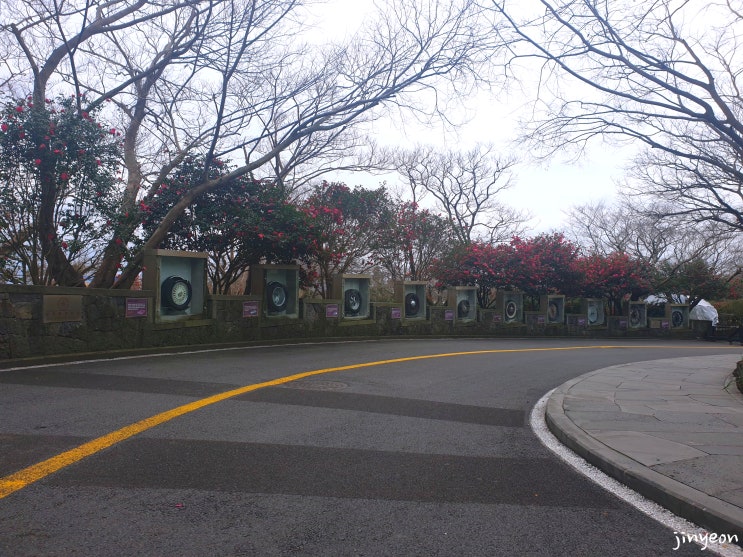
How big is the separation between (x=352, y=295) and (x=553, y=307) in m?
Answer: 15.0

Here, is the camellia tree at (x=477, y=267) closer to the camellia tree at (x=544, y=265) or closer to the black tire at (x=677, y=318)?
the camellia tree at (x=544, y=265)

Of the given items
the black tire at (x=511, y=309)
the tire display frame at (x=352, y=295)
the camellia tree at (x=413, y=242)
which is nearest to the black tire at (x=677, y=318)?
the black tire at (x=511, y=309)

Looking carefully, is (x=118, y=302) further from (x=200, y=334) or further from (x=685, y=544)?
(x=685, y=544)

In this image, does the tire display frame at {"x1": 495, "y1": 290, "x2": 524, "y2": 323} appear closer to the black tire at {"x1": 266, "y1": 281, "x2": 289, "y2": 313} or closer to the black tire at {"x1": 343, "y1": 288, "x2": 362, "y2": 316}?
the black tire at {"x1": 343, "y1": 288, "x2": 362, "y2": 316}

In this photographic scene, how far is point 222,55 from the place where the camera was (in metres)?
13.6

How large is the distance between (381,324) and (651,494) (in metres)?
16.0

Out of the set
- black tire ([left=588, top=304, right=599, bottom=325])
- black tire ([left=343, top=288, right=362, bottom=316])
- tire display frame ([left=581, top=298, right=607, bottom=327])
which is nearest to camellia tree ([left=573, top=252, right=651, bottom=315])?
tire display frame ([left=581, top=298, right=607, bottom=327])

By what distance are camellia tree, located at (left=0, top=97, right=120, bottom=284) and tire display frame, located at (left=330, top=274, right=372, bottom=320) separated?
7.76m

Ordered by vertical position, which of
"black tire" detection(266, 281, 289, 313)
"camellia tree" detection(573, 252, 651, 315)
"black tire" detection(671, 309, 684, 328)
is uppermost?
"camellia tree" detection(573, 252, 651, 315)

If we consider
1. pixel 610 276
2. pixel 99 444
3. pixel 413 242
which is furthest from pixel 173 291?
pixel 610 276

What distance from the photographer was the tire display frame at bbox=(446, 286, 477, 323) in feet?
80.2

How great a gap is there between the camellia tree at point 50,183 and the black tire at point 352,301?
8220 millimetres

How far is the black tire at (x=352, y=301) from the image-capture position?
19062 mm

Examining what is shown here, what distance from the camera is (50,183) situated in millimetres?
11398
